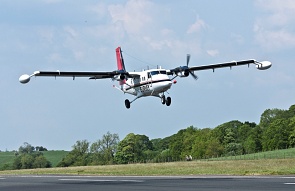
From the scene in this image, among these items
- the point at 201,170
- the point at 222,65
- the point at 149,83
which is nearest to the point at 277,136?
the point at 222,65

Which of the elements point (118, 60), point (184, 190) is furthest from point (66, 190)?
point (118, 60)

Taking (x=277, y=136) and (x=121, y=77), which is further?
(x=277, y=136)

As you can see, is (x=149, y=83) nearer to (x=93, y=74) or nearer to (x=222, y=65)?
(x=93, y=74)

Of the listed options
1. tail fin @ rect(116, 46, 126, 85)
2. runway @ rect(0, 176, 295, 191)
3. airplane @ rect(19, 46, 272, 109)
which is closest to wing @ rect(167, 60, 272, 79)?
airplane @ rect(19, 46, 272, 109)

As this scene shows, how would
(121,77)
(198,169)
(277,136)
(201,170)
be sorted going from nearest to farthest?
(201,170) < (198,169) < (121,77) < (277,136)

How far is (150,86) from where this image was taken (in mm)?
73188

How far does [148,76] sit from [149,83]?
1.13m

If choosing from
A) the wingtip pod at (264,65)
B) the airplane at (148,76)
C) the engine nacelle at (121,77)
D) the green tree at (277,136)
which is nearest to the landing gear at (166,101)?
the airplane at (148,76)

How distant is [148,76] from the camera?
7425 cm

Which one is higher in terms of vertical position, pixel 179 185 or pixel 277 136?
pixel 277 136

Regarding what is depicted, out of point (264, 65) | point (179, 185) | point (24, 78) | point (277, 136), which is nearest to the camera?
point (179, 185)

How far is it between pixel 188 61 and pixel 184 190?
4675cm

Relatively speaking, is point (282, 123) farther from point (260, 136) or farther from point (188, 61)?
point (188, 61)

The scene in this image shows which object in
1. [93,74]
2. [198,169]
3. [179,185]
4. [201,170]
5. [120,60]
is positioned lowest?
[179,185]
